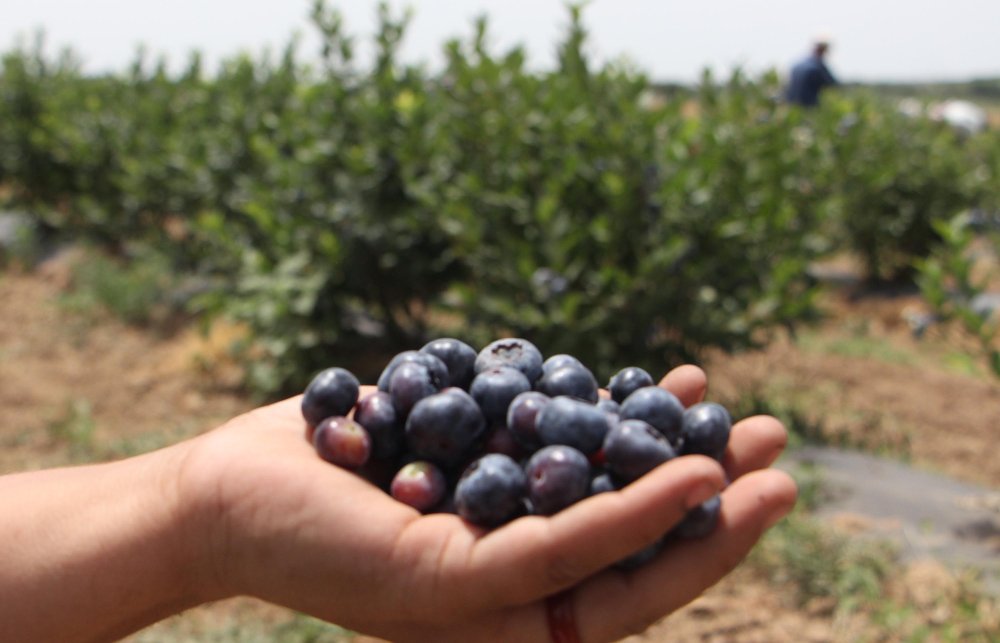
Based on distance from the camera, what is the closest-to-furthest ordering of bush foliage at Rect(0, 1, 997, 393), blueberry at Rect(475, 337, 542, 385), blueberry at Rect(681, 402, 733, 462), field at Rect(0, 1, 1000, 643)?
blueberry at Rect(681, 402, 733, 462) < blueberry at Rect(475, 337, 542, 385) < field at Rect(0, 1, 1000, 643) < bush foliage at Rect(0, 1, 997, 393)

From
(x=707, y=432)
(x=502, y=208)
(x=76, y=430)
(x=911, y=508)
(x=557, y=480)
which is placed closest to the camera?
(x=557, y=480)

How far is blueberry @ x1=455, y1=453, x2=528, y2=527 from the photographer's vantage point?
127 centimetres

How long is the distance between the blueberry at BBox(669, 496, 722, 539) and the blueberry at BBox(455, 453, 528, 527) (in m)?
0.22

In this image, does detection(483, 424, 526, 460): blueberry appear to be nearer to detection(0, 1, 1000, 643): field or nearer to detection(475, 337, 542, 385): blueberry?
detection(475, 337, 542, 385): blueberry

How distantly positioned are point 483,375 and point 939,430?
12.3 ft

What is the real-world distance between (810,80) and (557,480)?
8.69 m

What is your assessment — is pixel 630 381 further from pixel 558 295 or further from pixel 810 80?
pixel 810 80

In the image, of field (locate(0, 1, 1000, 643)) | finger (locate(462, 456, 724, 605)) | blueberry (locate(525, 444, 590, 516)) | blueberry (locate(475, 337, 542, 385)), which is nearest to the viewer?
finger (locate(462, 456, 724, 605))

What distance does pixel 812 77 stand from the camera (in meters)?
9.08

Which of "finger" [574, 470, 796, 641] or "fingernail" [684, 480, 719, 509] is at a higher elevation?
"fingernail" [684, 480, 719, 509]

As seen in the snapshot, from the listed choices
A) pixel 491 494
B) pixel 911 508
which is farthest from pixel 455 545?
pixel 911 508

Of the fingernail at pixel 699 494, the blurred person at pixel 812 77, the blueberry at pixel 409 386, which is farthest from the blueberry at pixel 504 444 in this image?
the blurred person at pixel 812 77

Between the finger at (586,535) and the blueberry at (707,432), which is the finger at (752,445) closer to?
the blueberry at (707,432)

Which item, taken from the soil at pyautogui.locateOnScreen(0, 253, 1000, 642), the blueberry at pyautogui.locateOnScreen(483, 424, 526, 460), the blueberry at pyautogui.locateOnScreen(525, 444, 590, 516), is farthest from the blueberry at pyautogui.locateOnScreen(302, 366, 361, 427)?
the soil at pyautogui.locateOnScreen(0, 253, 1000, 642)
